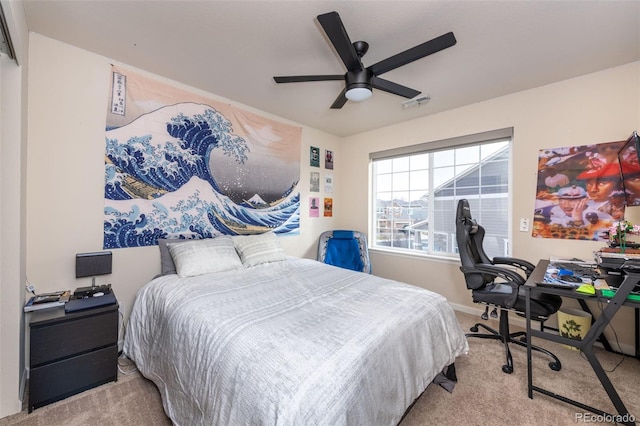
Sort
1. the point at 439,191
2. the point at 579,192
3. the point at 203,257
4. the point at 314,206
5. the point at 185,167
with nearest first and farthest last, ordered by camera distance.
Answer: the point at 203,257 < the point at 579,192 < the point at 185,167 < the point at 439,191 < the point at 314,206

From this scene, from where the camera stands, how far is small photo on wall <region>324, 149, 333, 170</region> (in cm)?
417

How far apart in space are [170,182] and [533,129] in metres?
3.78

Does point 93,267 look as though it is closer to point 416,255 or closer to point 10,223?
point 10,223

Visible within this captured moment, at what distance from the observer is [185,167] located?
8.63 feet

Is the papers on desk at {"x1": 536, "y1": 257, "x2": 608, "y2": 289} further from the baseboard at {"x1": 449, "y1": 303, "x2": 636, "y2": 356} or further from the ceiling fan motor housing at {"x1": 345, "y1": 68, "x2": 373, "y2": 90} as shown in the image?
the ceiling fan motor housing at {"x1": 345, "y1": 68, "x2": 373, "y2": 90}

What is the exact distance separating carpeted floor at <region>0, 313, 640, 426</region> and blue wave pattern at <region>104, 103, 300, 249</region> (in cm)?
114

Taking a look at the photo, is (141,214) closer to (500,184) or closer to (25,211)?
(25,211)

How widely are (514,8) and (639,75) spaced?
159 cm

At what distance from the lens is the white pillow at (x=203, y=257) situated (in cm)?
223

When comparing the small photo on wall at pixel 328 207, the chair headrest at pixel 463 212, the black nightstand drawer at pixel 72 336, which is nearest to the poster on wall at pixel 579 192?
the chair headrest at pixel 463 212

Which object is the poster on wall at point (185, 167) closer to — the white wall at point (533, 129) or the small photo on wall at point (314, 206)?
the small photo on wall at point (314, 206)

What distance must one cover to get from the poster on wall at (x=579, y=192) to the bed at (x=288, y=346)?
169 cm

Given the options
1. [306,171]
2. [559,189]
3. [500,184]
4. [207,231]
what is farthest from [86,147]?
[559,189]

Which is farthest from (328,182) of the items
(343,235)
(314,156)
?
(343,235)
